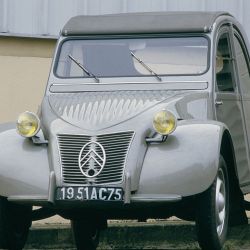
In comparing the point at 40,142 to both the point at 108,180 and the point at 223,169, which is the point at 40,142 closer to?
the point at 108,180

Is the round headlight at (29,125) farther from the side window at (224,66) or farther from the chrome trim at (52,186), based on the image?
the side window at (224,66)

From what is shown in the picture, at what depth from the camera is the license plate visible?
332 inches

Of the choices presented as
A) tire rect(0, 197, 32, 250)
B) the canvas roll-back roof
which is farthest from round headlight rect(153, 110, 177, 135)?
the canvas roll-back roof

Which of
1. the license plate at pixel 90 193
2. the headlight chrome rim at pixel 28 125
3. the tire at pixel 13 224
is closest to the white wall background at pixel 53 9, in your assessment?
the tire at pixel 13 224

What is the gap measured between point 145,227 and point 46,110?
2976 mm

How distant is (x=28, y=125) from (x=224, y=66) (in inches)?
83.6

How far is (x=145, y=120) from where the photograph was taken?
28.9 feet

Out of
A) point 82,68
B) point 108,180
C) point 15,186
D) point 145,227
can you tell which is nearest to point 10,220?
point 15,186

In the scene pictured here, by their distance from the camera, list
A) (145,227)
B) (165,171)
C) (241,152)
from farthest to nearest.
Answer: (145,227) < (241,152) < (165,171)

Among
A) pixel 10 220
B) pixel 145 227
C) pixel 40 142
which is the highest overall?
pixel 40 142

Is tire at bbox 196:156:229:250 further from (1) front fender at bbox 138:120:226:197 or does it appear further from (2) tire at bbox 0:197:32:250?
(2) tire at bbox 0:197:32:250

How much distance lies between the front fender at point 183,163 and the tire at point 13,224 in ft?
3.62

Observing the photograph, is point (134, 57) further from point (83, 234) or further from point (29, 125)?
point (83, 234)

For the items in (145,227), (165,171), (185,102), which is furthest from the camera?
(145,227)
